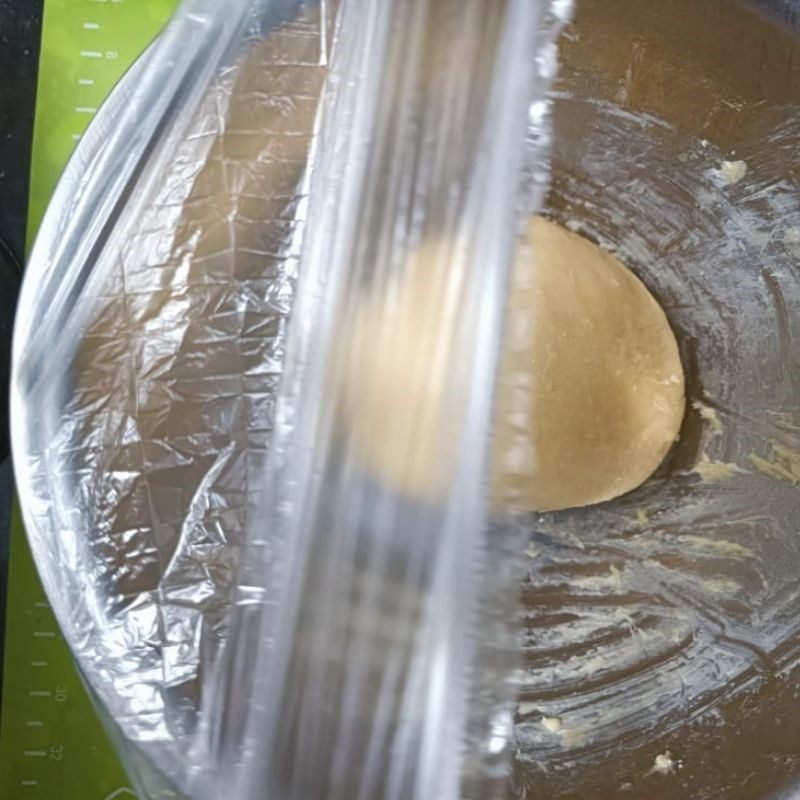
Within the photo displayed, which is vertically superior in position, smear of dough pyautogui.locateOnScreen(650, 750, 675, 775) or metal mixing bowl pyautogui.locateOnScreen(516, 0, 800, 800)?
metal mixing bowl pyautogui.locateOnScreen(516, 0, 800, 800)

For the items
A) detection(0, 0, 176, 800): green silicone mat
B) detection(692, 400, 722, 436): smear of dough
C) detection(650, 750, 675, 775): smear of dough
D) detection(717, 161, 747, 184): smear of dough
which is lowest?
detection(0, 0, 176, 800): green silicone mat

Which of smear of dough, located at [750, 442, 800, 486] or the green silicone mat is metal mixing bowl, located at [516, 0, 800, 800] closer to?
smear of dough, located at [750, 442, 800, 486]

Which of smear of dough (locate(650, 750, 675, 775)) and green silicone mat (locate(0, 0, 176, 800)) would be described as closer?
smear of dough (locate(650, 750, 675, 775))

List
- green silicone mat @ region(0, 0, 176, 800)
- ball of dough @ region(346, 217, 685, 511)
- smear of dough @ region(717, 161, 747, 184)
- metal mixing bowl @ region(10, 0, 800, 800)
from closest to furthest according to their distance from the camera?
ball of dough @ region(346, 217, 685, 511)
metal mixing bowl @ region(10, 0, 800, 800)
smear of dough @ region(717, 161, 747, 184)
green silicone mat @ region(0, 0, 176, 800)

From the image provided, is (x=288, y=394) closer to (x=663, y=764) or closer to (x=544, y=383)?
(x=544, y=383)

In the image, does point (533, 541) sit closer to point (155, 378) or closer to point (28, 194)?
point (155, 378)

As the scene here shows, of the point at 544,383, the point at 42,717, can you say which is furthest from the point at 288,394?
the point at 42,717

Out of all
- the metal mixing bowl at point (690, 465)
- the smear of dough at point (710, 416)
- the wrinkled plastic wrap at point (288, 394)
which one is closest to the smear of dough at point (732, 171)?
the metal mixing bowl at point (690, 465)

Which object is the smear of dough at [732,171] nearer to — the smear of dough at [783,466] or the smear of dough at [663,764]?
the smear of dough at [783,466]

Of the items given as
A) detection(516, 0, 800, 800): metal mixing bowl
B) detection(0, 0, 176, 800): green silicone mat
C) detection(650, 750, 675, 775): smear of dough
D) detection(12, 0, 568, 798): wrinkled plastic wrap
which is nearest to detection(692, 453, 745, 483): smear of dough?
detection(516, 0, 800, 800): metal mixing bowl
